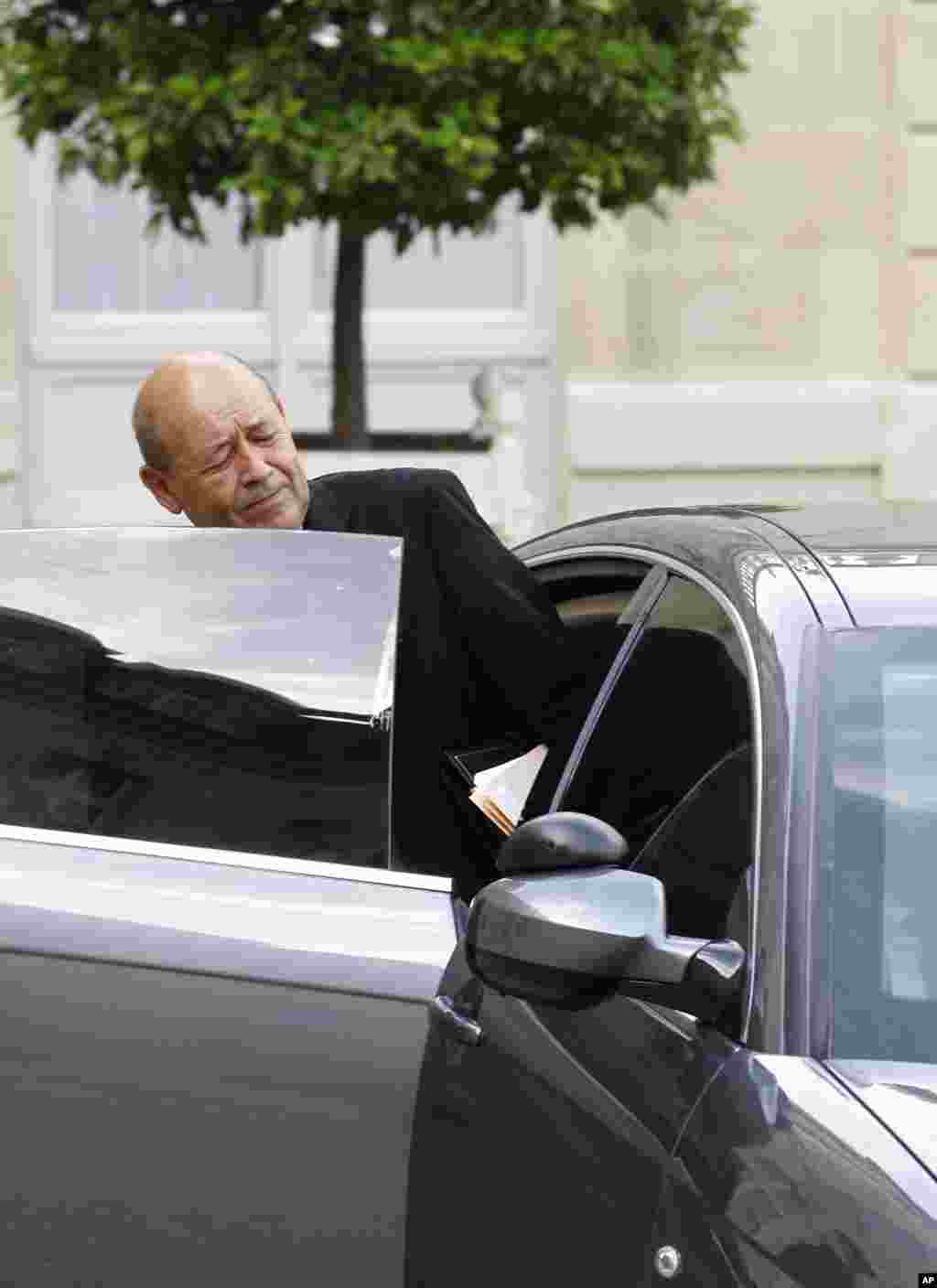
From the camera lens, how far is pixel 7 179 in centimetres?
1203

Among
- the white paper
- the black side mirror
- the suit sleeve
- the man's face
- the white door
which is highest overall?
the white door

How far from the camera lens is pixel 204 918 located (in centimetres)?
269

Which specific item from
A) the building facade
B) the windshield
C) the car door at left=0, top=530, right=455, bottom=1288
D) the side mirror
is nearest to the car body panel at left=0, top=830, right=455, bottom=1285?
the car door at left=0, top=530, right=455, bottom=1288

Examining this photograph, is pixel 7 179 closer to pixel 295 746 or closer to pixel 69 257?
pixel 69 257

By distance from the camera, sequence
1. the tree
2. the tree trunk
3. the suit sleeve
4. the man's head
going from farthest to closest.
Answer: the tree trunk
the tree
the man's head
the suit sleeve

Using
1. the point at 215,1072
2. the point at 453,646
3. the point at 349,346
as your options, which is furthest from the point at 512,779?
the point at 349,346

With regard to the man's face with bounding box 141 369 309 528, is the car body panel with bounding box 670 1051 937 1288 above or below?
below

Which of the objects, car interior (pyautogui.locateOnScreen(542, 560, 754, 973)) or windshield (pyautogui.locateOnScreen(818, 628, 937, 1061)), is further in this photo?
car interior (pyautogui.locateOnScreen(542, 560, 754, 973))

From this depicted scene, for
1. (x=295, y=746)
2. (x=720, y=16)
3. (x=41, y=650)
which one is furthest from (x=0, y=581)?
(x=720, y=16)

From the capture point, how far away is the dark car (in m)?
2.19

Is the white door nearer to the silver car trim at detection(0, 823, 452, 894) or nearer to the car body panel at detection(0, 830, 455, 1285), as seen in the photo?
the silver car trim at detection(0, 823, 452, 894)

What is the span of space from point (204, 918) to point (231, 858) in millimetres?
101

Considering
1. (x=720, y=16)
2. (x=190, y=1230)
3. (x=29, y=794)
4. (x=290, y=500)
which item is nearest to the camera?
(x=190, y=1230)

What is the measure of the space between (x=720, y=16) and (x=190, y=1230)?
7.96m
